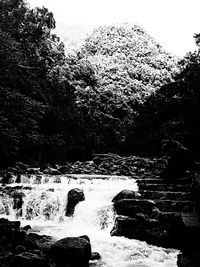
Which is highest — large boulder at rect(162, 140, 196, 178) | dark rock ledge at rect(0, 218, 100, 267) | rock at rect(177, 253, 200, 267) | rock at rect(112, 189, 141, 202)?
large boulder at rect(162, 140, 196, 178)

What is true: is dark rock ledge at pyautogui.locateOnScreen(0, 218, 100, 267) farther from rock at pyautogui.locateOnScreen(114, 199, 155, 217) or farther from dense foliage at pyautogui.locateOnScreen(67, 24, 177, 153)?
dense foliage at pyautogui.locateOnScreen(67, 24, 177, 153)

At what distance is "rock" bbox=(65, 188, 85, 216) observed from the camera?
1079cm

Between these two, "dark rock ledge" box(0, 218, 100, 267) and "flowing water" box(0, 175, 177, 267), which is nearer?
"dark rock ledge" box(0, 218, 100, 267)

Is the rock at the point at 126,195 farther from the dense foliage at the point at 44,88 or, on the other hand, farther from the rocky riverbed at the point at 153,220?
the dense foliage at the point at 44,88

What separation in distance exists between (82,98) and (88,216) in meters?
19.5

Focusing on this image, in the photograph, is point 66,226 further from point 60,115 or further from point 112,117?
point 112,117

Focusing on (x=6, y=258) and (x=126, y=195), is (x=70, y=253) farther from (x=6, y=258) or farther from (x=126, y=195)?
(x=126, y=195)

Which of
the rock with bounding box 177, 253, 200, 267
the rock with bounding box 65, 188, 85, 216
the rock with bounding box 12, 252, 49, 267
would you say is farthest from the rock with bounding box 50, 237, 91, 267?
the rock with bounding box 65, 188, 85, 216

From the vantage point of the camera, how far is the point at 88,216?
1038 cm

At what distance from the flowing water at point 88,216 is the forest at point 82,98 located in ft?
6.47

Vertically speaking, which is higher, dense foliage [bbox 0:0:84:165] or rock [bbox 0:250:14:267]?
dense foliage [bbox 0:0:84:165]

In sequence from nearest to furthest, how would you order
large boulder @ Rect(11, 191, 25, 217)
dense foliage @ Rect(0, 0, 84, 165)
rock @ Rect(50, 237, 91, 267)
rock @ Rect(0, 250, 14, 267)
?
rock @ Rect(0, 250, 14, 267)
rock @ Rect(50, 237, 91, 267)
large boulder @ Rect(11, 191, 25, 217)
dense foliage @ Rect(0, 0, 84, 165)

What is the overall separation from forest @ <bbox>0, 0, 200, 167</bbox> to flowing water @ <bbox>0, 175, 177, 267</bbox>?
1.97 meters

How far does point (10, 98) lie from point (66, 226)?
4066 mm
